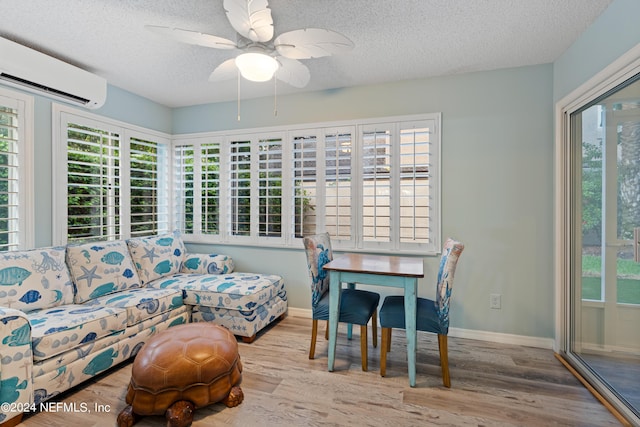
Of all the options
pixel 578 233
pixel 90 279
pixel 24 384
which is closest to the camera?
pixel 24 384

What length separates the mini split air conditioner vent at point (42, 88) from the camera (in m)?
2.32

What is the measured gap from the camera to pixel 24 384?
171 cm

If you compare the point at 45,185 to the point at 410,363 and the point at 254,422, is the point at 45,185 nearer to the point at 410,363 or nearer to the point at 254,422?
the point at 254,422

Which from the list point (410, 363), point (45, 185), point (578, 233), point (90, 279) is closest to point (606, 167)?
point (578, 233)

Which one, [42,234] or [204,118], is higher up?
[204,118]

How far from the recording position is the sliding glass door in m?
1.81

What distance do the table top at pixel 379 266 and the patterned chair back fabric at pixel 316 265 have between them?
0.13 m

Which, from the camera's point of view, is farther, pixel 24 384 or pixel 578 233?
pixel 578 233

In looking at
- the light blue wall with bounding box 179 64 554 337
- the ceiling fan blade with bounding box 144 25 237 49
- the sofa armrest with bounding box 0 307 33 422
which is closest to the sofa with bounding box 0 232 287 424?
the sofa armrest with bounding box 0 307 33 422

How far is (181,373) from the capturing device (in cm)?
175

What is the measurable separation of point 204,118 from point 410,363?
136 inches

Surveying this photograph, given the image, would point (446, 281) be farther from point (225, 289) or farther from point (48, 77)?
point (48, 77)

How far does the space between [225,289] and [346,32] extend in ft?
7.64

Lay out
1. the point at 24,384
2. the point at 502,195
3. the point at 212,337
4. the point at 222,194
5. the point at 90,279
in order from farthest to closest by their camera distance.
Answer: the point at 222,194
the point at 502,195
the point at 90,279
the point at 212,337
the point at 24,384
